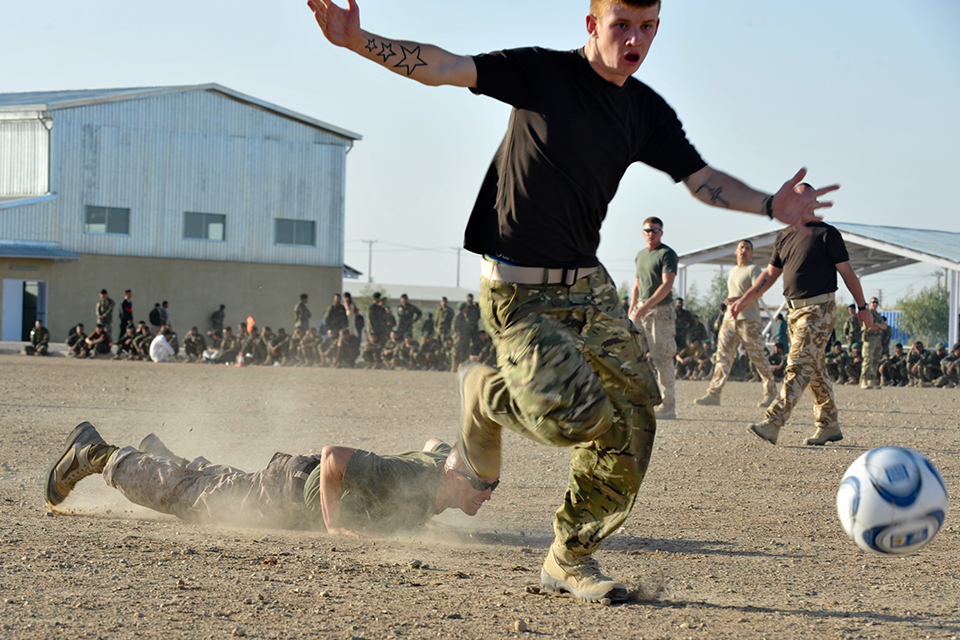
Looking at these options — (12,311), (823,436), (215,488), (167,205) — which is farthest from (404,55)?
(167,205)

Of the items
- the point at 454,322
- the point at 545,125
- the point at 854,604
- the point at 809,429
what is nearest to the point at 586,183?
the point at 545,125

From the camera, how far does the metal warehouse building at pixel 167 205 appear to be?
38312 millimetres

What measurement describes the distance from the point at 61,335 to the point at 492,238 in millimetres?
38077

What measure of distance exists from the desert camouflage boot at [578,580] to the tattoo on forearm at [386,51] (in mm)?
1895

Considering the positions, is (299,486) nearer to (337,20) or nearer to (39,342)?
(337,20)

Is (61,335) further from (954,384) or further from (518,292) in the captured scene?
(518,292)

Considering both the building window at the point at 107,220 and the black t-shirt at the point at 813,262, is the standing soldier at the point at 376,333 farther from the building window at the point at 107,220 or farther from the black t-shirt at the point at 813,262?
the black t-shirt at the point at 813,262

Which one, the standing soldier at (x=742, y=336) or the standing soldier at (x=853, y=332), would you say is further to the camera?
the standing soldier at (x=853, y=332)

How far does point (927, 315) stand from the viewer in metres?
59.5

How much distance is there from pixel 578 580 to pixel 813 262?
6134 millimetres

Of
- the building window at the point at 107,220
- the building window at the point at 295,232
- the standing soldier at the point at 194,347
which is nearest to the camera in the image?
the standing soldier at the point at 194,347

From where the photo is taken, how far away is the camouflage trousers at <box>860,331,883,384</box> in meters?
21.4

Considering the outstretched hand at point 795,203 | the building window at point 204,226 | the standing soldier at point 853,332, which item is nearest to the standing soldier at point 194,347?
the building window at point 204,226

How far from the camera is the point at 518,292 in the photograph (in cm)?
362
